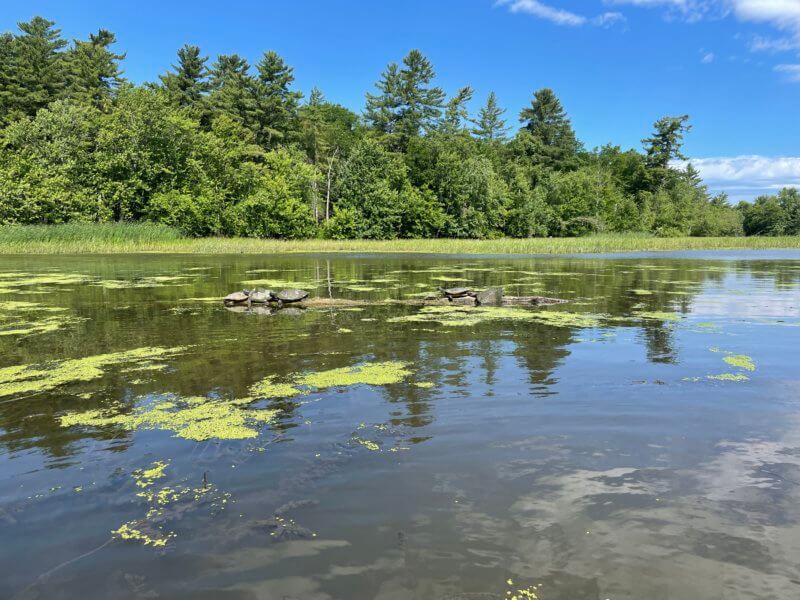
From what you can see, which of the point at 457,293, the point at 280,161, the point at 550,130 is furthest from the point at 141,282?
the point at 550,130

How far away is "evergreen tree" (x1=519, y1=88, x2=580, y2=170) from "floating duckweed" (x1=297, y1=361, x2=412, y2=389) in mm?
67435

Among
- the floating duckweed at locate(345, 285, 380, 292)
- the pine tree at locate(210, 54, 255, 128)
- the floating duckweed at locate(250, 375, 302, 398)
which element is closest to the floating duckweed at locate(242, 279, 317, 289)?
the floating duckweed at locate(345, 285, 380, 292)

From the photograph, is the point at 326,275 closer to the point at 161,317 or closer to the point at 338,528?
the point at 161,317

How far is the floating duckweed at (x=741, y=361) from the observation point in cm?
682

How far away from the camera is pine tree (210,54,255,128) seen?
56.4 m

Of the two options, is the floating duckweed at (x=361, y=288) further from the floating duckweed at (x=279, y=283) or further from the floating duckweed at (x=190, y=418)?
the floating duckweed at (x=190, y=418)

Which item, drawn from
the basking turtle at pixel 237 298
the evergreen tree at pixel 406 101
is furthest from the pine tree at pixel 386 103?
the basking turtle at pixel 237 298

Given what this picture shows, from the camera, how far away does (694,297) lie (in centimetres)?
1402

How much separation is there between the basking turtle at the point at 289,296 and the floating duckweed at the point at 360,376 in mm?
6228

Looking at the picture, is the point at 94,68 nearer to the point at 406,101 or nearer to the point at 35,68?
the point at 35,68

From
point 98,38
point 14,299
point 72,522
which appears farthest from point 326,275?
point 98,38

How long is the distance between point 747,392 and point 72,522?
20.2 feet

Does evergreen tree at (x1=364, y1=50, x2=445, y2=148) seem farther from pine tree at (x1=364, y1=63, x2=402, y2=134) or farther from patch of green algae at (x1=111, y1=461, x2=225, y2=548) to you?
patch of green algae at (x1=111, y1=461, x2=225, y2=548)

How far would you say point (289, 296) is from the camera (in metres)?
12.9
